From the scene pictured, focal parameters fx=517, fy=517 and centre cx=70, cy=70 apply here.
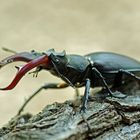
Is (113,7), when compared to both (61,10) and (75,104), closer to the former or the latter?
(61,10)

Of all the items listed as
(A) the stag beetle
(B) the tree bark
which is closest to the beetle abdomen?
(A) the stag beetle

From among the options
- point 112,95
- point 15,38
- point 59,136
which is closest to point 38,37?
point 15,38

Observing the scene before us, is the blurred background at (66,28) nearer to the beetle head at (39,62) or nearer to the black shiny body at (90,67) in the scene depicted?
the black shiny body at (90,67)

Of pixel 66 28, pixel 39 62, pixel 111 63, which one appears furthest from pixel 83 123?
pixel 66 28

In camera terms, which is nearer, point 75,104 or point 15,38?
point 75,104

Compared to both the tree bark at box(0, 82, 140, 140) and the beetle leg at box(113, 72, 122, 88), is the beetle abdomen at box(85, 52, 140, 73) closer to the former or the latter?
the beetle leg at box(113, 72, 122, 88)

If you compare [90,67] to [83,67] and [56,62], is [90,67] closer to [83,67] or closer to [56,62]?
[83,67]

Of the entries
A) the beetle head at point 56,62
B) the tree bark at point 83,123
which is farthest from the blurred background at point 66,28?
the tree bark at point 83,123
